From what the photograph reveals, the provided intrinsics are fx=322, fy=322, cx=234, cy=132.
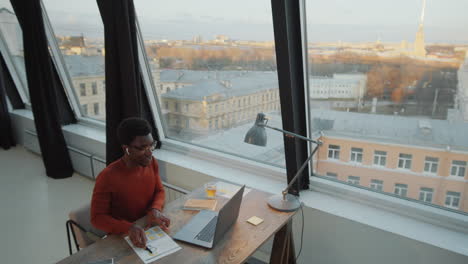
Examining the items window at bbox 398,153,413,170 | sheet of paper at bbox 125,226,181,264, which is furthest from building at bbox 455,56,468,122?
sheet of paper at bbox 125,226,181,264

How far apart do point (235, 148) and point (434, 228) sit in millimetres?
1822

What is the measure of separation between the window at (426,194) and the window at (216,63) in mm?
1115

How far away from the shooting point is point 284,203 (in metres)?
2.27

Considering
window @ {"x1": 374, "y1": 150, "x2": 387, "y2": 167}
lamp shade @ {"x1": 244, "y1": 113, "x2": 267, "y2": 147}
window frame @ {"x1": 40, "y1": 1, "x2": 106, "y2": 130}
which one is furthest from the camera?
window frame @ {"x1": 40, "y1": 1, "x2": 106, "y2": 130}

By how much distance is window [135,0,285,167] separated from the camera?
8.65 ft

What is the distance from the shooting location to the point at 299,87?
2.47m

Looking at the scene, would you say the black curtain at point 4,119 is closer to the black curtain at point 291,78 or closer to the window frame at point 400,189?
the black curtain at point 291,78

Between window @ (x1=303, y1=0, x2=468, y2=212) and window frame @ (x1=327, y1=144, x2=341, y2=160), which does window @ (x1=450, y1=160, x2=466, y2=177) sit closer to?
window @ (x1=303, y1=0, x2=468, y2=212)

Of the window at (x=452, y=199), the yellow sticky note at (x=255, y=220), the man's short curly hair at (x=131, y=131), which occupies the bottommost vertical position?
the window at (x=452, y=199)

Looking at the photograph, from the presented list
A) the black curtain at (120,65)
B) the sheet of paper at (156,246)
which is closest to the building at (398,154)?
the sheet of paper at (156,246)

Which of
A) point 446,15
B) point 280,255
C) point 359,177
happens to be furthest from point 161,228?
point 446,15

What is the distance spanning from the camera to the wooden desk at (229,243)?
66.3 inches

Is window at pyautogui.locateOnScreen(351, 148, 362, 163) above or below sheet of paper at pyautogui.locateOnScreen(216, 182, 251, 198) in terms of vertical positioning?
above

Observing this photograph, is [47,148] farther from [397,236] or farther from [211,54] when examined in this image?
[397,236]
